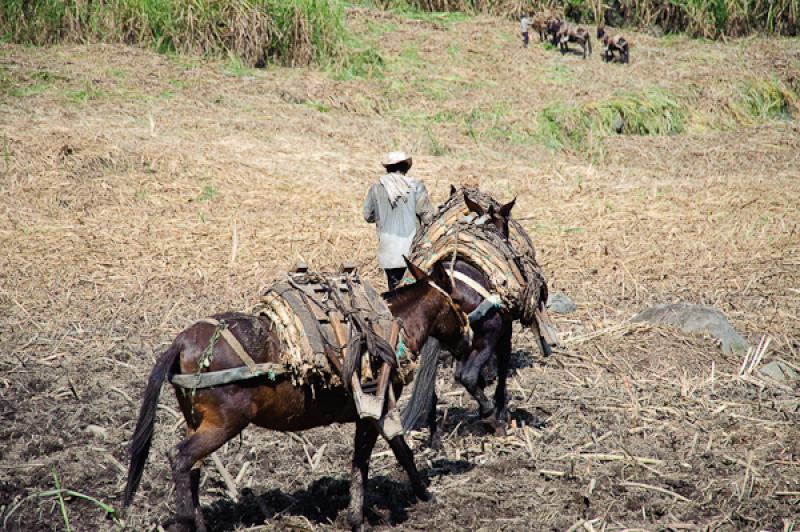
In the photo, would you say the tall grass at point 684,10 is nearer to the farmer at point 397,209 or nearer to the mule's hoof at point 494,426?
the farmer at point 397,209

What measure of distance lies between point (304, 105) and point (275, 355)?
40.7ft

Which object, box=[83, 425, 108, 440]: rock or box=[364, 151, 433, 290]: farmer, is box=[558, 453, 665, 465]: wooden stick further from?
box=[83, 425, 108, 440]: rock

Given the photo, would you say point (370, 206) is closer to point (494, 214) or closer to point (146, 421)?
point (494, 214)

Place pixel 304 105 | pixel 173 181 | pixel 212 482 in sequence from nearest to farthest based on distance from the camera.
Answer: pixel 212 482 → pixel 173 181 → pixel 304 105

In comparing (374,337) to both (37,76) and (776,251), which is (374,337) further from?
(37,76)

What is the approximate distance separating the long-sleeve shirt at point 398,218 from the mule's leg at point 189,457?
3.29m

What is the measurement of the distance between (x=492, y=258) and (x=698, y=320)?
3.21 m

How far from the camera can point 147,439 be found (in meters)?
5.02

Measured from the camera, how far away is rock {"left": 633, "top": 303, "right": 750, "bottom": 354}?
8.91 meters

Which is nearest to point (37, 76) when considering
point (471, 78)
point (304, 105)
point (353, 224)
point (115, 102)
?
point (115, 102)

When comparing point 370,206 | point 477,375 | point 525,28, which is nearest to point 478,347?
point 477,375

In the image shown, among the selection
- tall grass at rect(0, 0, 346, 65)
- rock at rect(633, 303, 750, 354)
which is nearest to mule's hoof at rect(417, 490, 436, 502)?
rock at rect(633, 303, 750, 354)

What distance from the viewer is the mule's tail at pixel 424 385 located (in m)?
6.27

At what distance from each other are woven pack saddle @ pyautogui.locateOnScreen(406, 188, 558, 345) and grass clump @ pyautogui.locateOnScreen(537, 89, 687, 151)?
9776 millimetres
